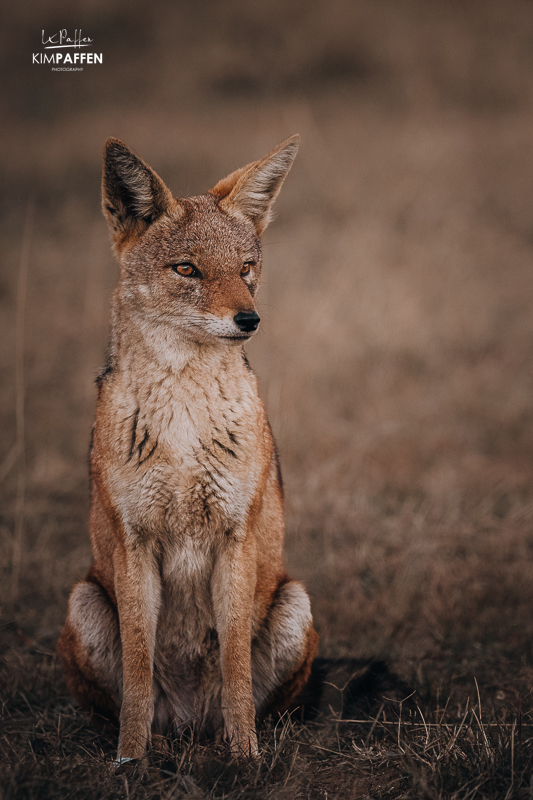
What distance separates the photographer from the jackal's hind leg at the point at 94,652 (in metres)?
3.78

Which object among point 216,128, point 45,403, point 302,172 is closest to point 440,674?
point 45,403

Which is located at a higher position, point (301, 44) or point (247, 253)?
point (301, 44)

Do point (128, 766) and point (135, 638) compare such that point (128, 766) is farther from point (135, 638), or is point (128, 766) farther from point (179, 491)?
point (179, 491)

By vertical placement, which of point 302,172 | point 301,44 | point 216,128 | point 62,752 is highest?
point 301,44

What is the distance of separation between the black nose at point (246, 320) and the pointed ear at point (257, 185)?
86cm

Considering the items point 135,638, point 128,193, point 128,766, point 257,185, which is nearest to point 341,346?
point 257,185

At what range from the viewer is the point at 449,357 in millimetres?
11891

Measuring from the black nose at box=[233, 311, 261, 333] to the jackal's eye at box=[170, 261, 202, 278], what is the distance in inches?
15.3

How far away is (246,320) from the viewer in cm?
335

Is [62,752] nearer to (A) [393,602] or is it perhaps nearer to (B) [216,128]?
(A) [393,602]

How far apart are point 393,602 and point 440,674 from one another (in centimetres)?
108

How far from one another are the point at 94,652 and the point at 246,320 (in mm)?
2044

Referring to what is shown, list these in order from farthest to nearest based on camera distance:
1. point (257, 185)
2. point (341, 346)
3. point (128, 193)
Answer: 1. point (341, 346)
2. point (257, 185)
3. point (128, 193)
